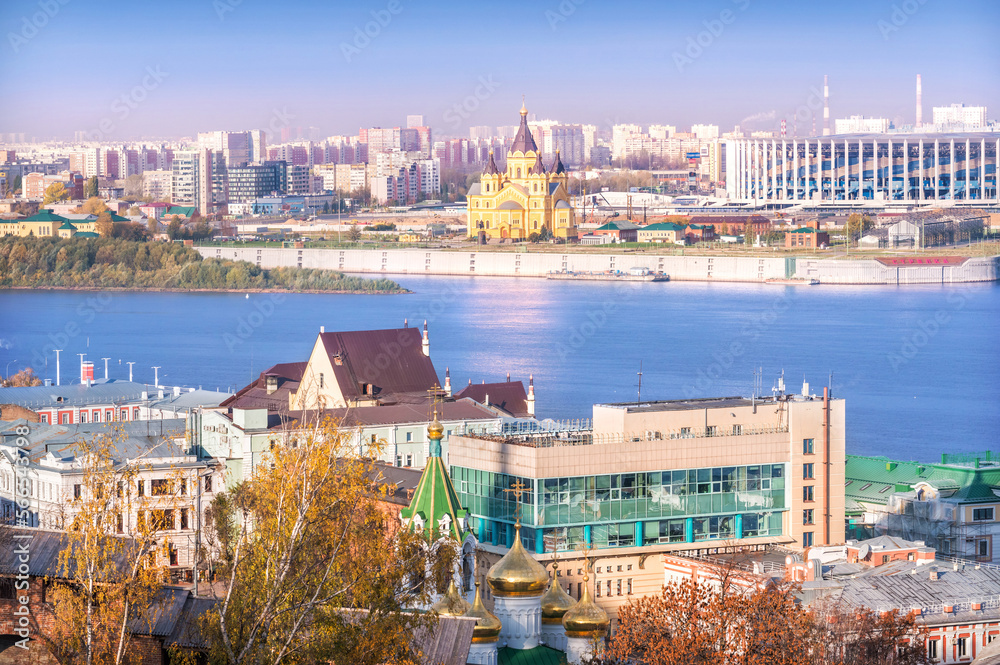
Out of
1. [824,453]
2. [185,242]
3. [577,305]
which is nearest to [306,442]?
[824,453]

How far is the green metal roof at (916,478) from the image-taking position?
8.49 m

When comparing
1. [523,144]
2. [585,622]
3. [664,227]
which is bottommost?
[585,622]

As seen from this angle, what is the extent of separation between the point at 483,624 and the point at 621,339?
710 inches

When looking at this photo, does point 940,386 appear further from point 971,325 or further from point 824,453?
point 824,453

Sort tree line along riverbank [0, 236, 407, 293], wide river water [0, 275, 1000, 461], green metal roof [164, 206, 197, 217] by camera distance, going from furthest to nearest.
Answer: green metal roof [164, 206, 197, 217] < tree line along riverbank [0, 236, 407, 293] < wide river water [0, 275, 1000, 461]

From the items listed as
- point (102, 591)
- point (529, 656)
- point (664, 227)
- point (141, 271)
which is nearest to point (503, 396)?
point (529, 656)

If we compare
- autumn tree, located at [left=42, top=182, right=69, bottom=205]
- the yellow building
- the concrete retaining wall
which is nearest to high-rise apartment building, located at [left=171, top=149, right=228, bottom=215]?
autumn tree, located at [left=42, top=182, right=69, bottom=205]

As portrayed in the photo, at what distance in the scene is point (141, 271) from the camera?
3553 centimetres

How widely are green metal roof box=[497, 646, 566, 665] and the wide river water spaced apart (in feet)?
26.2

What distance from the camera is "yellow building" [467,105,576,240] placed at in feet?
130

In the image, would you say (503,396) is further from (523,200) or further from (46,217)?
(46,217)

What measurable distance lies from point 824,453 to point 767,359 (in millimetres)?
12745

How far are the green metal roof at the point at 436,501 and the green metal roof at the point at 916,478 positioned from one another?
13.1 feet

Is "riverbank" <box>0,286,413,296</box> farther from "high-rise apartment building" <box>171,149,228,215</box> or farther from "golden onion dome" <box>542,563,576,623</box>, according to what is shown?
"golden onion dome" <box>542,563,576,623</box>
